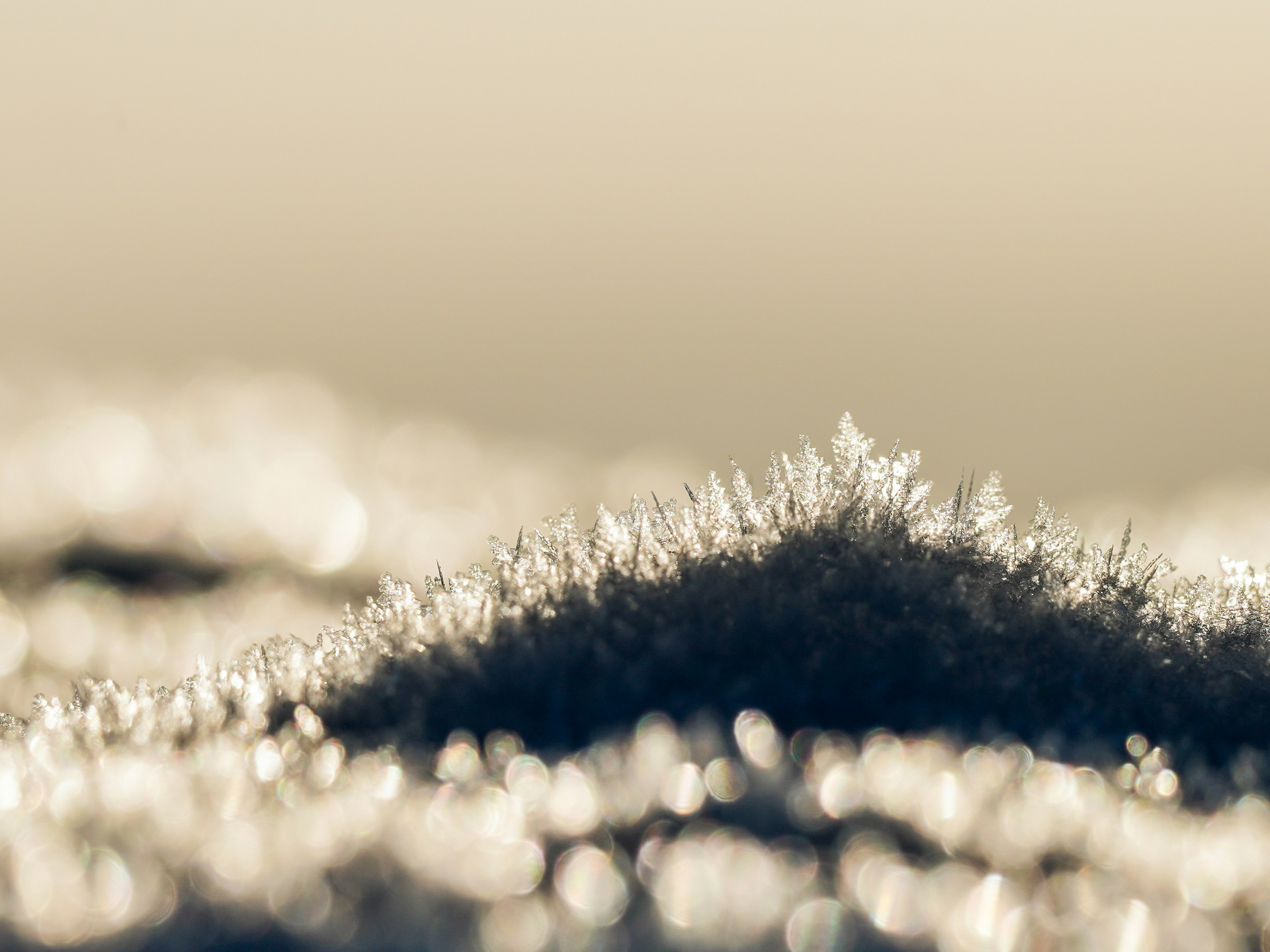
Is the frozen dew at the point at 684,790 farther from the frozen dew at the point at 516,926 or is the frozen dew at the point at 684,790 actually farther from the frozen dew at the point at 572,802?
the frozen dew at the point at 516,926

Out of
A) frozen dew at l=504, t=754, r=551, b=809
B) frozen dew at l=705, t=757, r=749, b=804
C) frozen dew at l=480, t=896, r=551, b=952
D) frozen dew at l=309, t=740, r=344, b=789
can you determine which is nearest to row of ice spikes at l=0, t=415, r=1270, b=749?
frozen dew at l=309, t=740, r=344, b=789

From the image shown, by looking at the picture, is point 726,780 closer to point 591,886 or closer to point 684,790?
point 684,790

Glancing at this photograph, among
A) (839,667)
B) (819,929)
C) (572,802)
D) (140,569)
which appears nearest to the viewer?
(819,929)

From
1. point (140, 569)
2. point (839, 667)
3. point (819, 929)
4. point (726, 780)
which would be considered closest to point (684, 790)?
point (726, 780)

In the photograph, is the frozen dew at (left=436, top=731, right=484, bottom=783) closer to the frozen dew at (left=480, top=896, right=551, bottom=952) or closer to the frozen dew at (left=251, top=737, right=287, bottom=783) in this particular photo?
the frozen dew at (left=251, top=737, right=287, bottom=783)

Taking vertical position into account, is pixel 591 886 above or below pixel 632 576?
below

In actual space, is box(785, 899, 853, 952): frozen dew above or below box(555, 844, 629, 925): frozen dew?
below
